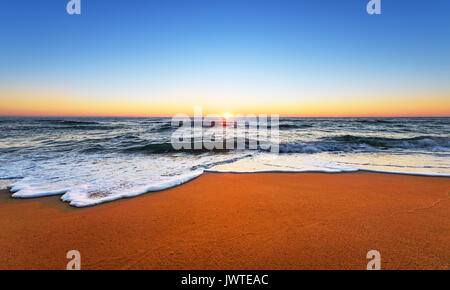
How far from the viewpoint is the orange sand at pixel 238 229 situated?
1796 mm

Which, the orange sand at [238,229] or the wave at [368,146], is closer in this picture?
the orange sand at [238,229]

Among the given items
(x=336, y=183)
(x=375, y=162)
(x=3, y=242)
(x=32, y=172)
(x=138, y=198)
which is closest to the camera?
(x=3, y=242)

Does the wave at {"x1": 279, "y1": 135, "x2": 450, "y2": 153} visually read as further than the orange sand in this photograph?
Yes

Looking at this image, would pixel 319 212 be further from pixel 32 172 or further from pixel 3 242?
pixel 32 172

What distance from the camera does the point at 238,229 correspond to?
2.25m

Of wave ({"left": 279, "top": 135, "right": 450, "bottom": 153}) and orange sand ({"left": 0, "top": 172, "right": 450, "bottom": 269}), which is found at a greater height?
wave ({"left": 279, "top": 135, "right": 450, "bottom": 153})

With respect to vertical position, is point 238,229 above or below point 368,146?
→ below

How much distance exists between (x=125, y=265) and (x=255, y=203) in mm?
1788

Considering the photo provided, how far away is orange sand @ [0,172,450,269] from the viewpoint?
1796 millimetres

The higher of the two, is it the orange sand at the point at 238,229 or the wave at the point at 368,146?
the wave at the point at 368,146

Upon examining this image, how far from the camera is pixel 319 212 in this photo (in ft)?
8.65

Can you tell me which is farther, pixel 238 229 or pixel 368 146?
pixel 368 146
